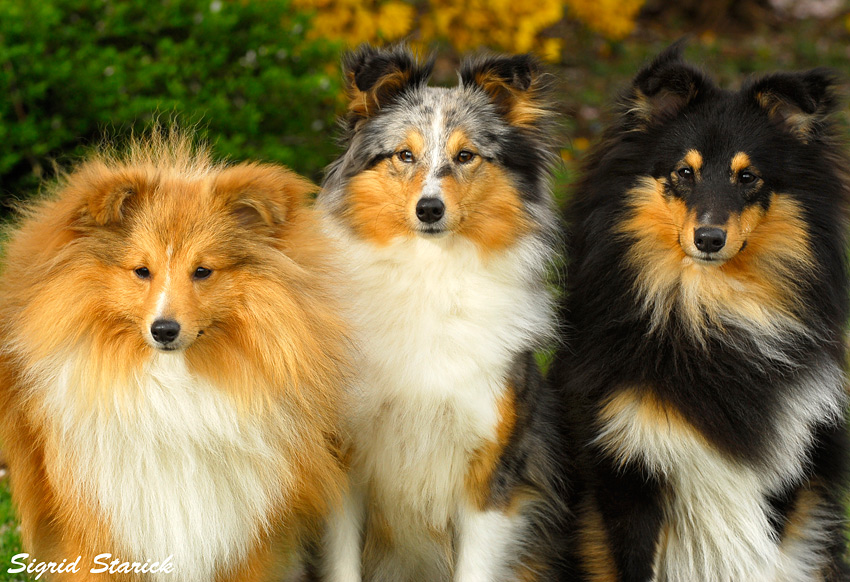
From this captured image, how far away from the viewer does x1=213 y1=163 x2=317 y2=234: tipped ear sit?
322 cm

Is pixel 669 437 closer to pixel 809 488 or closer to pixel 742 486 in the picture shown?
pixel 742 486

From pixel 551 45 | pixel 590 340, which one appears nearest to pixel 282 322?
pixel 590 340

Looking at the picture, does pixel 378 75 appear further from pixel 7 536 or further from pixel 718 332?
pixel 7 536

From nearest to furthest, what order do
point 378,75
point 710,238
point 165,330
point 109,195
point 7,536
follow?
point 165,330
point 109,195
point 710,238
point 378,75
point 7,536

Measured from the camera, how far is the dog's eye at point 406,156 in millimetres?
3691

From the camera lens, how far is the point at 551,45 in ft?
27.0

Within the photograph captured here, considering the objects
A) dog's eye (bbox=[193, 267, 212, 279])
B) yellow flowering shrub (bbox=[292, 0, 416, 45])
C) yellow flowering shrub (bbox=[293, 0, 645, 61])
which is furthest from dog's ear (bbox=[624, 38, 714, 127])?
yellow flowering shrub (bbox=[292, 0, 416, 45])

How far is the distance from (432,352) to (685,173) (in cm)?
118

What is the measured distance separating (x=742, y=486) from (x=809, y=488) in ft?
1.06

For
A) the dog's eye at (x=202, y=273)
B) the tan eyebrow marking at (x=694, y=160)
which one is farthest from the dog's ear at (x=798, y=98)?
the dog's eye at (x=202, y=273)

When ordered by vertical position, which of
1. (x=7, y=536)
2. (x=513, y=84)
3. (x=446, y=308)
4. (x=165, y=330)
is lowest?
(x=7, y=536)

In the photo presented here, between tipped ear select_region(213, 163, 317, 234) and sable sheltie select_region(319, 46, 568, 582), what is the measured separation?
45cm

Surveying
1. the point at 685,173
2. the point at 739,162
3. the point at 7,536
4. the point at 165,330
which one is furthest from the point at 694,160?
the point at 7,536

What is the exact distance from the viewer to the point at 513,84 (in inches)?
151
